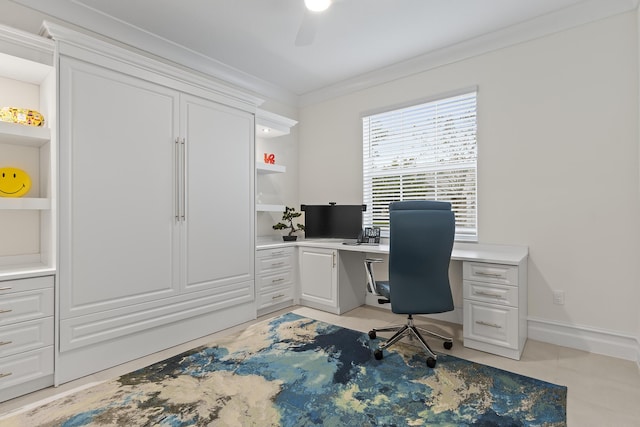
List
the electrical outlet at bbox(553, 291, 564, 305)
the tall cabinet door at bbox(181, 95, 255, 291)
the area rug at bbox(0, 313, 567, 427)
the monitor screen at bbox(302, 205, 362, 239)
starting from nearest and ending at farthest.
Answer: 1. the area rug at bbox(0, 313, 567, 427)
2. the electrical outlet at bbox(553, 291, 564, 305)
3. the tall cabinet door at bbox(181, 95, 255, 291)
4. the monitor screen at bbox(302, 205, 362, 239)

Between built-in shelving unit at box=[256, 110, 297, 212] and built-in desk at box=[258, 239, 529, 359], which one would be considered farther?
built-in shelving unit at box=[256, 110, 297, 212]

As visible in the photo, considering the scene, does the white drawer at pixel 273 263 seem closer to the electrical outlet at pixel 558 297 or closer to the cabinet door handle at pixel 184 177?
the cabinet door handle at pixel 184 177

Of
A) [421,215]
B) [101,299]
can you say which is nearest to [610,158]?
[421,215]

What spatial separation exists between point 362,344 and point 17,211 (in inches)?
112

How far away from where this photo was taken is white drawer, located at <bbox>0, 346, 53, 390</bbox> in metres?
1.96

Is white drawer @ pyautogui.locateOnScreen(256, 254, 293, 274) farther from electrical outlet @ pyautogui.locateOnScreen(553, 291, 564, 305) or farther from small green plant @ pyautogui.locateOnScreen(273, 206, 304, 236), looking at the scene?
electrical outlet @ pyautogui.locateOnScreen(553, 291, 564, 305)

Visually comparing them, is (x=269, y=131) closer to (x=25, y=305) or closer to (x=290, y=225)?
(x=290, y=225)

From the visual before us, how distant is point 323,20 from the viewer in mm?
2865

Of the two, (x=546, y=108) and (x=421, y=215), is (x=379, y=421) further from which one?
(x=546, y=108)

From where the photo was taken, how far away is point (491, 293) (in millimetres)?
2598

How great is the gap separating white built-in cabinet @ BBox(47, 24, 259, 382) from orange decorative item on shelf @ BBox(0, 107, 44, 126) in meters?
0.27

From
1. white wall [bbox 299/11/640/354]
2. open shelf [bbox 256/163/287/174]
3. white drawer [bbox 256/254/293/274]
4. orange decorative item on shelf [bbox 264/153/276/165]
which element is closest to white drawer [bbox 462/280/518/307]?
white wall [bbox 299/11/640/354]

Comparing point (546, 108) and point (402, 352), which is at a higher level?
point (546, 108)

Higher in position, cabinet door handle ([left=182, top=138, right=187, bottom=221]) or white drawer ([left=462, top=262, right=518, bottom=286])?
cabinet door handle ([left=182, top=138, right=187, bottom=221])
